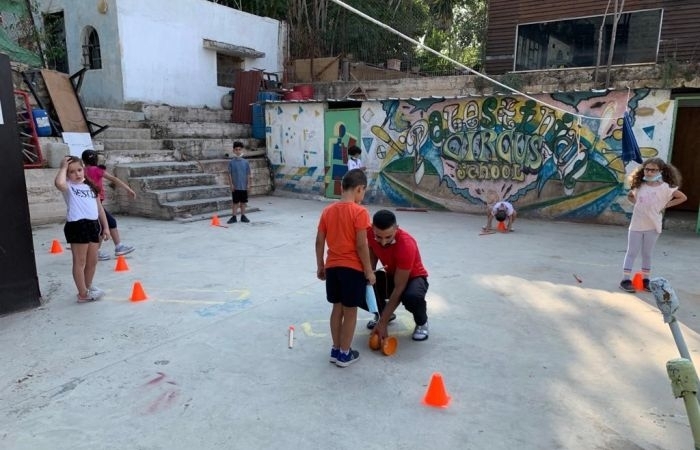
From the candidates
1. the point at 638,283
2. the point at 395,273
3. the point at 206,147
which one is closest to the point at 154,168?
the point at 206,147

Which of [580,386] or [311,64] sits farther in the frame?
[311,64]

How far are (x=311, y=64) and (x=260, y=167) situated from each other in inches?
231

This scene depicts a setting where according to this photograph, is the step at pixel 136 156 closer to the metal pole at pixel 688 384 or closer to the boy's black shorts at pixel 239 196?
the boy's black shorts at pixel 239 196

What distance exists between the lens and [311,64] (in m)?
17.9

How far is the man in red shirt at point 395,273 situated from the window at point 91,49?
1409cm

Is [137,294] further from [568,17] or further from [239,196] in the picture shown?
[568,17]

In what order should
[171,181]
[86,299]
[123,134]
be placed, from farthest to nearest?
[123,134], [171,181], [86,299]

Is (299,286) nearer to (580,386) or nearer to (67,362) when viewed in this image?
(67,362)

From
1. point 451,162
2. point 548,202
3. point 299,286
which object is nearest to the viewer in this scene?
point 299,286

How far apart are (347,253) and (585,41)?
1504cm

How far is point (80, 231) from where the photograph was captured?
189 inches

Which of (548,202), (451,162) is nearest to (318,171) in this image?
(451,162)

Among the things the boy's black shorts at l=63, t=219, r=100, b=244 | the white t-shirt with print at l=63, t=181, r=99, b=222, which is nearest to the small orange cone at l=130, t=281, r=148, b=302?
the boy's black shorts at l=63, t=219, r=100, b=244

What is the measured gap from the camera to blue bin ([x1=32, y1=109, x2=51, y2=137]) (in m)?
9.79
